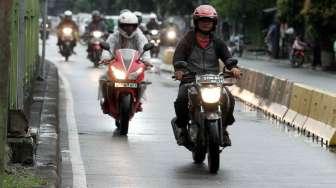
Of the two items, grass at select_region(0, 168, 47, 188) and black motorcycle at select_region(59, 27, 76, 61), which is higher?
grass at select_region(0, 168, 47, 188)

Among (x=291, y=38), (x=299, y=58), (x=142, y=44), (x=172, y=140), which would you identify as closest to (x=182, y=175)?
(x=172, y=140)

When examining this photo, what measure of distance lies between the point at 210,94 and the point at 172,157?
177 centimetres

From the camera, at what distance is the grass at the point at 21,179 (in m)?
8.05

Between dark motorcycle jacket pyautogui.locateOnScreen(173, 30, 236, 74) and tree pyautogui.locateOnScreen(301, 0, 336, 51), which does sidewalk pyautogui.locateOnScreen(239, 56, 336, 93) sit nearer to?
tree pyautogui.locateOnScreen(301, 0, 336, 51)

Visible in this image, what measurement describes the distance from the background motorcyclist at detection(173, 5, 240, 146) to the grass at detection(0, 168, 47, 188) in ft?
8.64

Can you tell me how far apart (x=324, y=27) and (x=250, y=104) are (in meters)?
16.9

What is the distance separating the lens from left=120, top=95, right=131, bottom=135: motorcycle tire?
13.9 metres

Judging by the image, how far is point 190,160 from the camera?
11750 millimetres

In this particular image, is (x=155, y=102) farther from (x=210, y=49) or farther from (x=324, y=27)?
(x=324, y=27)

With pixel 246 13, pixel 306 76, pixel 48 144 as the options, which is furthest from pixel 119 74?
pixel 246 13

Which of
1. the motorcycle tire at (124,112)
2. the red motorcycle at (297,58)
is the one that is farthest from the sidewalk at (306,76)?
the motorcycle tire at (124,112)

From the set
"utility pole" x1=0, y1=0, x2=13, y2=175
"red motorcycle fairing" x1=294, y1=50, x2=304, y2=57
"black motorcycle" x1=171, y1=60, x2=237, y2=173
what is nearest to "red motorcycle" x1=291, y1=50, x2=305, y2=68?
"red motorcycle fairing" x1=294, y1=50, x2=304, y2=57

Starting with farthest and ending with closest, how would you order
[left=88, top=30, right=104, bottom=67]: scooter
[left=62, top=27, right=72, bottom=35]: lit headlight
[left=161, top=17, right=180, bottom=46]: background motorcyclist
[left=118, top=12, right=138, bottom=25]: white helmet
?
1. [left=161, top=17, right=180, bottom=46]: background motorcyclist
2. [left=62, top=27, right=72, bottom=35]: lit headlight
3. [left=88, top=30, right=104, bottom=67]: scooter
4. [left=118, top=12, right=138, bottom=25]: white helmet

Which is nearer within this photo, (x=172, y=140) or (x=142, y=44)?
(x=172, y=140)
